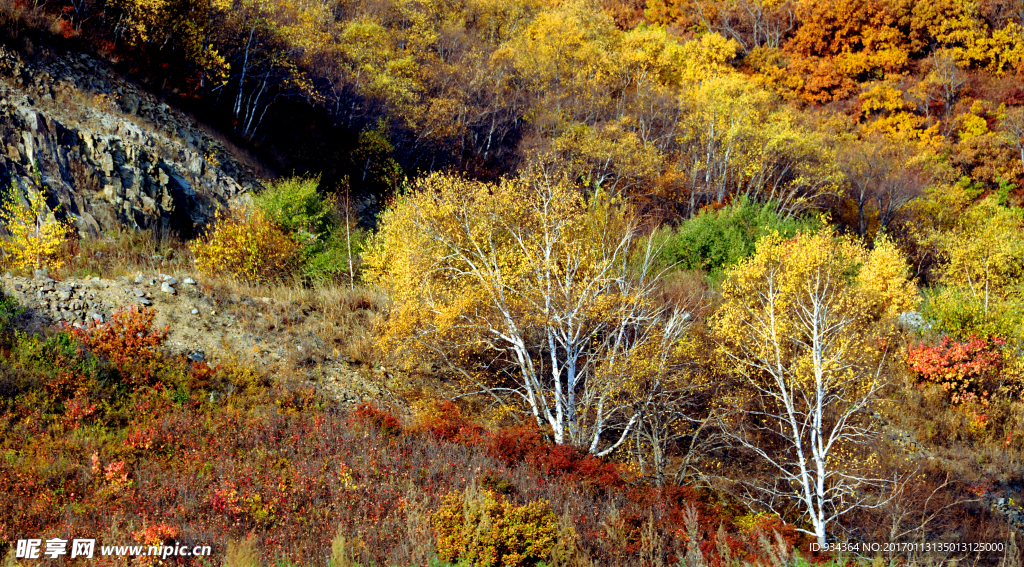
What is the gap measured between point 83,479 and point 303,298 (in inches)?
347

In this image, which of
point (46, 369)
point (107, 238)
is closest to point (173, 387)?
point (46, 369)

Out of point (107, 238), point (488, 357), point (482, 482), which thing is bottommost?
point (482, 482)

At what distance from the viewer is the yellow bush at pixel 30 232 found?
16.1 metres

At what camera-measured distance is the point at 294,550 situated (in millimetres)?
7621

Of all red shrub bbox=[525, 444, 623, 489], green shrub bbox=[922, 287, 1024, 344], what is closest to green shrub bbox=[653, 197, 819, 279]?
green shrub bbox=[922, 287, 1024, 344]

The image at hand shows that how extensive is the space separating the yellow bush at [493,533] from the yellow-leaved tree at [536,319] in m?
4.47

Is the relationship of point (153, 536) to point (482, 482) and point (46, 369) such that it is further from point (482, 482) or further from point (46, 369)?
point (46, 369)

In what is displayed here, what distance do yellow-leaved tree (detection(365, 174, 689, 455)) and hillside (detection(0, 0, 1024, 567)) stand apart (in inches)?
6.2

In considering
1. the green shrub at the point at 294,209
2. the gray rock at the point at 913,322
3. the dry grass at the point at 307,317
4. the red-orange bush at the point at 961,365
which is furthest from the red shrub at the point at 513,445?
the gray rock at the point at 913,322

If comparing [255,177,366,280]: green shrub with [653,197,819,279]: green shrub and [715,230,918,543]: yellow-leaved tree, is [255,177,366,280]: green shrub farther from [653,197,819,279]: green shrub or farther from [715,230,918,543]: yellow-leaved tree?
[653,197,819,279]: green shrub

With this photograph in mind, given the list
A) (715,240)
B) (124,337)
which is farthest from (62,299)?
(715,240)

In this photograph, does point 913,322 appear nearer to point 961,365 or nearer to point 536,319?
point 961,365

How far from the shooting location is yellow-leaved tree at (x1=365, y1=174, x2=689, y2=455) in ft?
43.1

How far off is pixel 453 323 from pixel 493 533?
7.41 meters
